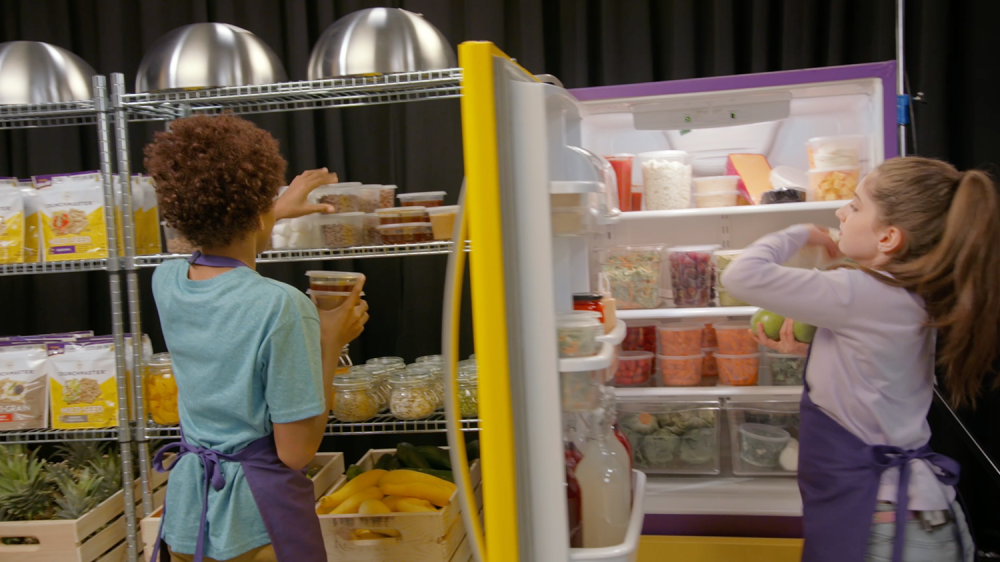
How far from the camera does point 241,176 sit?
1.68 m

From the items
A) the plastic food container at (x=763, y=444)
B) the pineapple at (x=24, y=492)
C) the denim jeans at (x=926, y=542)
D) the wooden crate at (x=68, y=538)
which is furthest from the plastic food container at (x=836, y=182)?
the pineapple at (x=24, y=492)

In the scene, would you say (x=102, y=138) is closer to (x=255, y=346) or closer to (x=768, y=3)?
(x=255, y=346)

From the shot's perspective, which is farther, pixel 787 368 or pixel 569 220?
pixel 787 368

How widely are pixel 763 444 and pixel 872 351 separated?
1.10 m

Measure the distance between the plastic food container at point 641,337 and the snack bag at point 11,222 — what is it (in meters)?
2.16

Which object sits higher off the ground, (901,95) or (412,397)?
(901,95)

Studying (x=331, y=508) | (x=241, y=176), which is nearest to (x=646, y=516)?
(x=331, y=508)

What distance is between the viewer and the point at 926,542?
1692mm

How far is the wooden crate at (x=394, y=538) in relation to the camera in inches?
93.0

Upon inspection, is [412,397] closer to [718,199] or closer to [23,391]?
[718,199]

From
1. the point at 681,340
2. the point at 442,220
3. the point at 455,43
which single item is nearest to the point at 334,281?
the point at 442,220

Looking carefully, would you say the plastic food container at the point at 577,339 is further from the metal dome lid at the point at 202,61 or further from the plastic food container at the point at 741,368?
the metal dome lid at the point at 202,61

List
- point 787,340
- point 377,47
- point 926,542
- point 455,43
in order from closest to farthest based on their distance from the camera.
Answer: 1. point 926,542
2. point 787,340
3. point 377,47
4. point 455,43

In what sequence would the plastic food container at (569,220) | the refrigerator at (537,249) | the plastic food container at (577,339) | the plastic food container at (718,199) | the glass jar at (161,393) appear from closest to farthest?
1. the refrigerator at (537,249)
2. the plastic food container at (577,339)
3. the plastic food container at (569,220)
4. the glass jar at (161,393)
5. the plastic food container at (718,199)
